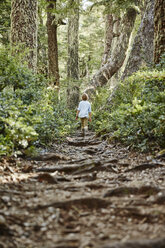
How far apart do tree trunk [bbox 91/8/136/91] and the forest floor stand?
14605mm

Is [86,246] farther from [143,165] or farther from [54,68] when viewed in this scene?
[54,68]

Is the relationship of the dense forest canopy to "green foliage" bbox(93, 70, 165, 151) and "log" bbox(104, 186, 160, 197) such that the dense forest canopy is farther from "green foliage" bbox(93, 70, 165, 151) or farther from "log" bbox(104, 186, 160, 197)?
"log" bbox(104, 186, 160, 197)

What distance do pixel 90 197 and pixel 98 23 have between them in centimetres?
2844

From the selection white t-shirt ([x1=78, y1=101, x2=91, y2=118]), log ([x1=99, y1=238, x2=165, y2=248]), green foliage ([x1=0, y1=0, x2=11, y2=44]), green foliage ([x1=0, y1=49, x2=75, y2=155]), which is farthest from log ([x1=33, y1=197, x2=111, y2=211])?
green foliage ([x1=0, y1=0, x2=11, y2=44])

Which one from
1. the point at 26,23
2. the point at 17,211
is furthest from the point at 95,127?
the point at 17,211

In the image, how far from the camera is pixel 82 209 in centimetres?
256

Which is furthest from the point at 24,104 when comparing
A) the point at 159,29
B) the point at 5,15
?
the point at 5,15

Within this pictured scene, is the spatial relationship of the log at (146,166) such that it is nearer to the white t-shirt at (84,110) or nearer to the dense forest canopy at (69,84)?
the dense forest canopy at (69,84)

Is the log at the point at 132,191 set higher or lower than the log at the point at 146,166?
higher

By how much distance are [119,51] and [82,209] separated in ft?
54.1

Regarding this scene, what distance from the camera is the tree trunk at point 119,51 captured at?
1695 centimetres

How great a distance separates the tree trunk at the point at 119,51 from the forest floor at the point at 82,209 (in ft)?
47.9

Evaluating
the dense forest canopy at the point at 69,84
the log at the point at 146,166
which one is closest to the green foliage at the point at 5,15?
the dense forest canopy at the point at 69,84

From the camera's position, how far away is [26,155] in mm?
5043
